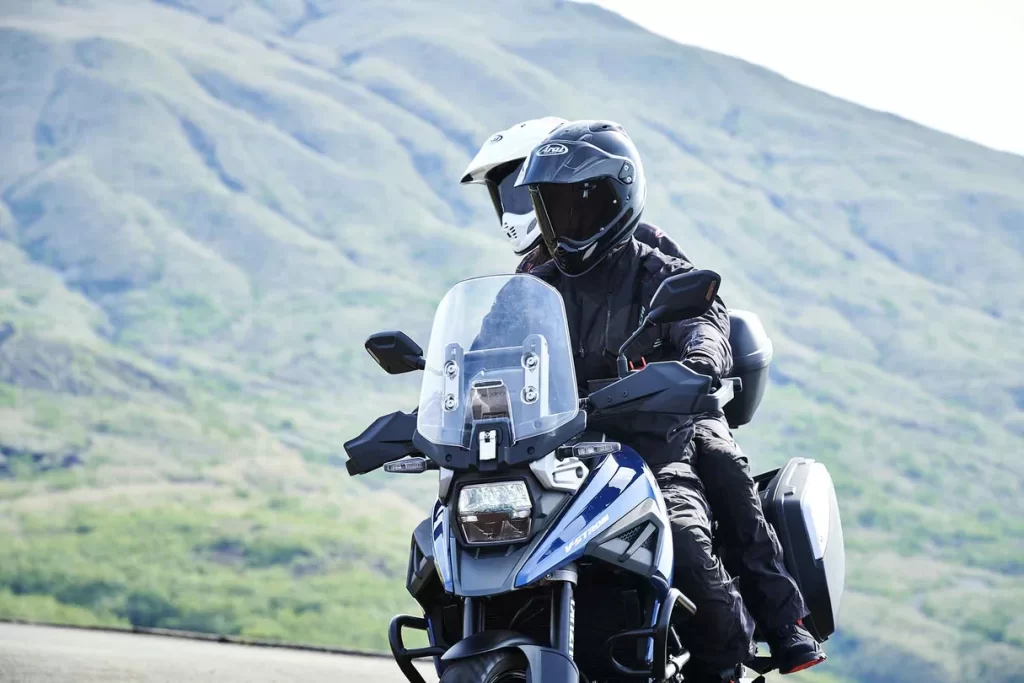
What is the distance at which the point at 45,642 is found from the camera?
887 cm

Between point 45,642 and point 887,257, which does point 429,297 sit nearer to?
point 887,257

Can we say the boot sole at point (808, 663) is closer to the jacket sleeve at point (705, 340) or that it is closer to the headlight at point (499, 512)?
the jacket sleeve at point (705, 340)

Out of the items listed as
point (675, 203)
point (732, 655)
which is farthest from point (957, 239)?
point (732, 655)

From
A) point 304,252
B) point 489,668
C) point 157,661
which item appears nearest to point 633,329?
point 489,668

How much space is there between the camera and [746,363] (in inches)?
229

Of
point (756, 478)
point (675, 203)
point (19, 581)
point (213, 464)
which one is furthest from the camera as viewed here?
point (675, 203)

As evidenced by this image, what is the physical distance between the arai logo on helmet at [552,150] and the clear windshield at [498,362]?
0.65m

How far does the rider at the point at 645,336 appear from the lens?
14.7ft

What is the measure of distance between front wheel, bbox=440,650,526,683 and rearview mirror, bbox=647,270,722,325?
3.34ft

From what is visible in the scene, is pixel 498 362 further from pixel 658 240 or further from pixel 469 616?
pixel 658 240

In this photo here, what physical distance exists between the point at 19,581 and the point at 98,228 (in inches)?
514

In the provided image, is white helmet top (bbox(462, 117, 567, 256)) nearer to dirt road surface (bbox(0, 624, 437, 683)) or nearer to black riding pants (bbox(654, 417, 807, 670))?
dirt road surface (bbox(0, 624, 437, 683))

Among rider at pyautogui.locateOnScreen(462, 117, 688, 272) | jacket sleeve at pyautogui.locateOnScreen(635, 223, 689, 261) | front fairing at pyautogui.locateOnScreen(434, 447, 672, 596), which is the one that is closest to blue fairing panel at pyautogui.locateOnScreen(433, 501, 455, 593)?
front fairing at pyautogui.locateOnScreen(434, 447, 672, 596)

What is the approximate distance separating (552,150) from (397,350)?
2.95 feet
